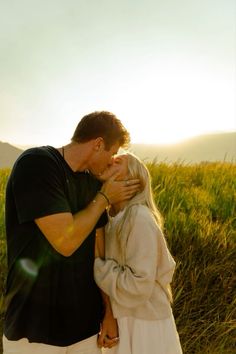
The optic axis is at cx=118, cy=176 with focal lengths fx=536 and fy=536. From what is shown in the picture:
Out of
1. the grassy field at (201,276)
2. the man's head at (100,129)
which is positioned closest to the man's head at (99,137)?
the man's head at (100,129)

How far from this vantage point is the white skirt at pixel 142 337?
302 centimetres

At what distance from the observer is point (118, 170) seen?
2.97 meters

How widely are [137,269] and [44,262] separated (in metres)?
0.51

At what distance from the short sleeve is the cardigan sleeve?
49 cm

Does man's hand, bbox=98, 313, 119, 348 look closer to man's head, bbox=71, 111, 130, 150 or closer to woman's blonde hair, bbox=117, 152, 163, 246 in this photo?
woman's blonde hair, bbox=117, 152, 163, 246

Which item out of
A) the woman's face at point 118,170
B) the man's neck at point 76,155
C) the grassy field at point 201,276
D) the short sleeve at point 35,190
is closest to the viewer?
the short sleeve at point 35,190

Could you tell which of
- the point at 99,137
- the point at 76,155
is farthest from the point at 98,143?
the point at 76,155

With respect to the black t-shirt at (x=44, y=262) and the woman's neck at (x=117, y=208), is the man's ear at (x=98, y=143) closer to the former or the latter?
the black t-shirt at (x=44, y=262)

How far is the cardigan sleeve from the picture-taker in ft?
9.38

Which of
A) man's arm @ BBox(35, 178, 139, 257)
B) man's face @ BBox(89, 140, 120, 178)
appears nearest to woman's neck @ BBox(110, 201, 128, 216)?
man's face @ BBox(89, 140, 120, 178)

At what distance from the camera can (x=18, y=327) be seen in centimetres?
272

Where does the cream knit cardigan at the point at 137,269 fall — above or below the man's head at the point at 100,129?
below

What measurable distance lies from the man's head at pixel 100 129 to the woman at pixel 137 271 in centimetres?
13

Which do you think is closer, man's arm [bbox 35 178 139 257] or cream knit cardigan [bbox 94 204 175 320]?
man's arm [bbox 35 178 139 257]
